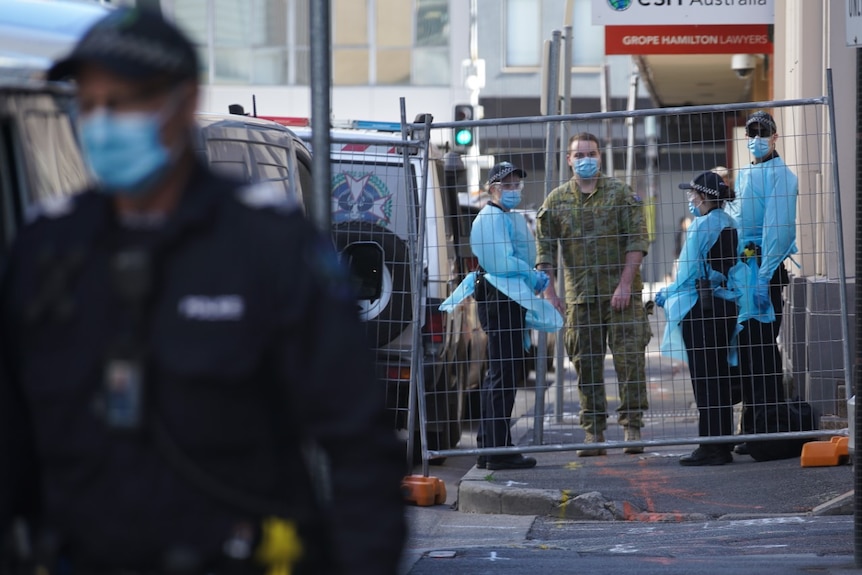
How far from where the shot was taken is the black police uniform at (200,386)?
2148 millimetres

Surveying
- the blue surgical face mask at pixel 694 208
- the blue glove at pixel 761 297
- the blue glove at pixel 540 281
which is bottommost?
the blue glove at pixel 761 297

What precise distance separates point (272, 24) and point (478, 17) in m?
5.85

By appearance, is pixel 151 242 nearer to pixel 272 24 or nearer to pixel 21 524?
pixel 21 524

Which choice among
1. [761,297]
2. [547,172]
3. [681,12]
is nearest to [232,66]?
[681,12]

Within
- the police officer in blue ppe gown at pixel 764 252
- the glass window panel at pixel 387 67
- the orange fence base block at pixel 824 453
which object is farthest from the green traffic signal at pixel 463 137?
the glass window panel at pixel 387 67

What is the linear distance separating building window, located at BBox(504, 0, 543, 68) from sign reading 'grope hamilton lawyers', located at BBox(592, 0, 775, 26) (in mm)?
26883

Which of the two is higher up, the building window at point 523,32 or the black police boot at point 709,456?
the building window at point 523,32

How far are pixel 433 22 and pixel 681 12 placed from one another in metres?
27.2

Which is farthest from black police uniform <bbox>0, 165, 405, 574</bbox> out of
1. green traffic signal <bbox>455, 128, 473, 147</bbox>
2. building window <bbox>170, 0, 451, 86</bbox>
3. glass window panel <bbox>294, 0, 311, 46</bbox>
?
glass window panel <bbox>294, 0, 311, 46</bbox>

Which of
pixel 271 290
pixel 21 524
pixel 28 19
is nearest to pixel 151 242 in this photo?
pixel 271 290

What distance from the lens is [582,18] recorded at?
3762 centimetres

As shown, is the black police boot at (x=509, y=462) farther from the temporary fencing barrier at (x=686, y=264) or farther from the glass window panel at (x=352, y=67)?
the glass window panel at (x=352, y=67)

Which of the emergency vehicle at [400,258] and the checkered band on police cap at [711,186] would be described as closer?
the emergency vehicle at [400,258]

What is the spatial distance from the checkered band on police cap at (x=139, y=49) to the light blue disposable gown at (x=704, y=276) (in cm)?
621
